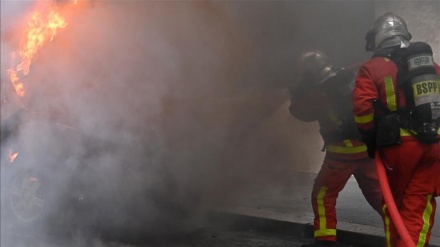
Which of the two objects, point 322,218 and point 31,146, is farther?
point 31,146

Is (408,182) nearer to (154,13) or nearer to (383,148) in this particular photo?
(383,148)

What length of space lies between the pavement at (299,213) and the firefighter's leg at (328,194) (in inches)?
27.9

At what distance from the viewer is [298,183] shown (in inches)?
275

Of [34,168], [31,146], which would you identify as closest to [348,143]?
[31,146]

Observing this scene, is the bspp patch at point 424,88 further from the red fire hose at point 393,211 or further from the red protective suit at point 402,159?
the red fire hose at point 393,211

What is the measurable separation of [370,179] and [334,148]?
37cm

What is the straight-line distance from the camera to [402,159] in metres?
3.87

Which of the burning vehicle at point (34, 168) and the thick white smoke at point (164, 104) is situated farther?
the thick white smoke at point (164, 104)

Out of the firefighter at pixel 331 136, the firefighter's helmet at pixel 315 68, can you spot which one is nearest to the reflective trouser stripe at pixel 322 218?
the firefighter at pixel 331 136

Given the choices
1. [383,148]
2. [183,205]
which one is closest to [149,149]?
[183,205]

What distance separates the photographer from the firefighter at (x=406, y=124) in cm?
383

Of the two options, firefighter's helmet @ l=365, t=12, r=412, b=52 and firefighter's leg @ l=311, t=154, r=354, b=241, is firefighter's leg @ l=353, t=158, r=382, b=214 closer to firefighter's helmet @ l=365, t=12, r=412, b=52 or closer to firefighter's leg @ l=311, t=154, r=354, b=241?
firefighter's leg @ l=311, t=154, r=354, b=241

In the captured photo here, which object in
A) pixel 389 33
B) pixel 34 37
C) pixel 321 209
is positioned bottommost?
pixel 321 209

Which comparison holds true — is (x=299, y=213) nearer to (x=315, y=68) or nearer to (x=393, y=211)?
(x=315, y=68)
